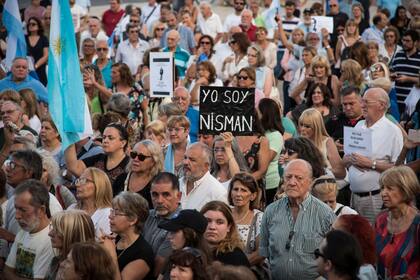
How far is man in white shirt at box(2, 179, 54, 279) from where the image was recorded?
369 inches

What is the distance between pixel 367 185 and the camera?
11398 mm

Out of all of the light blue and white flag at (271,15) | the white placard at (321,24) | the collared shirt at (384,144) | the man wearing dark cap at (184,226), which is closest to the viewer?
the man wearing dark cap at (184,226)

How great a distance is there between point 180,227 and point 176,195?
3.64ft

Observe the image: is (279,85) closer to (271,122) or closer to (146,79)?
(146,79)

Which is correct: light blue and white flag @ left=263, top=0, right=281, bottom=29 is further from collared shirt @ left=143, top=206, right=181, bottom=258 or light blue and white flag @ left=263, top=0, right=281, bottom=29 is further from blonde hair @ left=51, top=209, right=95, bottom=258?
blonde hair @ left=51, top=209, right=95, bottom=258

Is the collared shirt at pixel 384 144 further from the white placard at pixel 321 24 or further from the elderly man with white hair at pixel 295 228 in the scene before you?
the white placard at pixel 321 24

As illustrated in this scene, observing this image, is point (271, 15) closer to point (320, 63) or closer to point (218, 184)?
point (320, 63)

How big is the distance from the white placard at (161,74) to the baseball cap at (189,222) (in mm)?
6729

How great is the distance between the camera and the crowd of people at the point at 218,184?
8.77 metres

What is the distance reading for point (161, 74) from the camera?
15.8m

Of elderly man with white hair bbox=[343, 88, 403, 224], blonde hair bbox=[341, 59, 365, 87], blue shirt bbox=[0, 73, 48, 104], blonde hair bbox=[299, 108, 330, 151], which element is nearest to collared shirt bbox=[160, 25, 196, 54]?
blonde hair bbox=[341, 59, 365, 87]

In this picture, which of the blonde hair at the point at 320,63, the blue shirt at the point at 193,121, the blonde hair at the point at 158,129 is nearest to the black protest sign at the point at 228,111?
the blonde hair at the point at 158,129

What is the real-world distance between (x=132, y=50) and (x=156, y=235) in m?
11.2

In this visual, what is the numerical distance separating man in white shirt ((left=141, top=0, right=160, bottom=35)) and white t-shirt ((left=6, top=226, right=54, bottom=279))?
14.2 m
